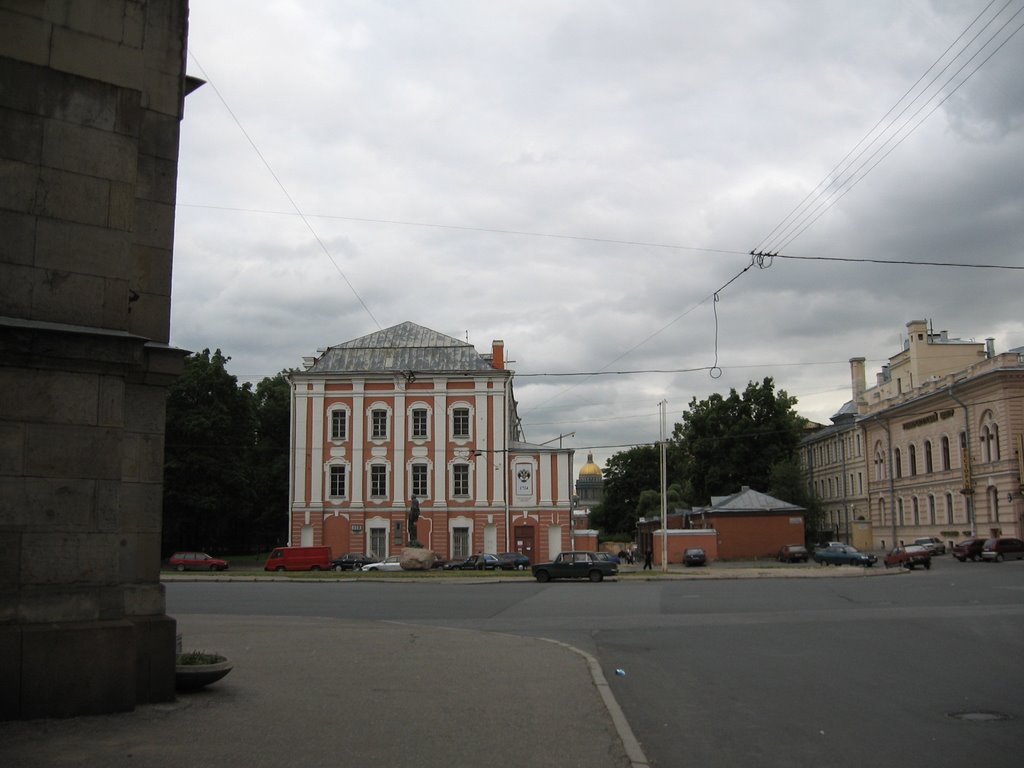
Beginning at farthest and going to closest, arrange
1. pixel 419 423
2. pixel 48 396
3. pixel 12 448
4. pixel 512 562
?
pixel 419 423, pixel 512 562, pixel 48 396, pixel 12 448

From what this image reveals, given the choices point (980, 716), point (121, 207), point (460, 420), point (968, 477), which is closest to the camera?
point (121, 207)

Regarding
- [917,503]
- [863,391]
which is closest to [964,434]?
[917,503]

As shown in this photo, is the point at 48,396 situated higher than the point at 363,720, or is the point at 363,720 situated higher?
the point at 48,396

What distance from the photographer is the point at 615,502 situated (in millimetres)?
108750

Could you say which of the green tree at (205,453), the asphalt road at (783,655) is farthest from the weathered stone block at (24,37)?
the green tree at (205,453)

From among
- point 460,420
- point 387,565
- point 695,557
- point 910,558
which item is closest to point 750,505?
point 695,557

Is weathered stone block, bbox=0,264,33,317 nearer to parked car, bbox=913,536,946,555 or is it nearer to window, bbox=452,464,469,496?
window, bbox=452,464,469,496

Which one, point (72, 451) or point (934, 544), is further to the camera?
point (934, 544)

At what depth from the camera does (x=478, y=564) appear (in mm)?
51000

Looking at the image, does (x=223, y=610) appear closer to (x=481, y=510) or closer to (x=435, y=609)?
(x=435, y=609)

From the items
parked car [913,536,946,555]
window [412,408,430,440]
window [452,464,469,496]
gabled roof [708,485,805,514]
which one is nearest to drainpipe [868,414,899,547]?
parked car [913,536,946,555]

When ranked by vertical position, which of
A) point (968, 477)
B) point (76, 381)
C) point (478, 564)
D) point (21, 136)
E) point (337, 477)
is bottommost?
point (478, 564)

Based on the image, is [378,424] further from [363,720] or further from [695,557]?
[363,720]

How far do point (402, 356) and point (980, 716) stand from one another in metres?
54.6
